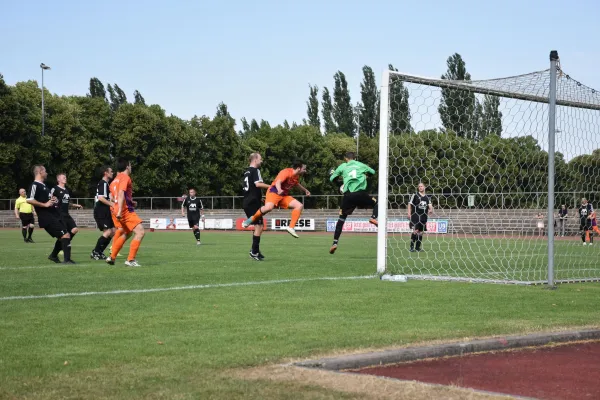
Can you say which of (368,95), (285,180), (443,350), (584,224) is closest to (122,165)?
(285,180)

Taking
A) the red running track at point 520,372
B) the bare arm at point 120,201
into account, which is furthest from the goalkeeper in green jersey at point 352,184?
the red running track at point 520,372

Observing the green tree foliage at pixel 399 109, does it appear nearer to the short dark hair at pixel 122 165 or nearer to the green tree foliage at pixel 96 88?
the short dark hair at pixel 122 165

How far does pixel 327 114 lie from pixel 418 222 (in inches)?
3041

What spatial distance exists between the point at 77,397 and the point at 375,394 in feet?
6.08

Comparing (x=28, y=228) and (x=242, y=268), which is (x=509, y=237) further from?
(x=28, y=228)

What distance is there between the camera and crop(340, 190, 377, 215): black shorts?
17.6 meters

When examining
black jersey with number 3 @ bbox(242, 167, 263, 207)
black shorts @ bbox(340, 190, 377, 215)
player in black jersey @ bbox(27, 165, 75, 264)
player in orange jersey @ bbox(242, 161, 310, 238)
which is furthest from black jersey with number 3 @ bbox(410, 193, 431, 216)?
player in black jersey @ bbox(27, 165, 75, 264)

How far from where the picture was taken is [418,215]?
2252 cm

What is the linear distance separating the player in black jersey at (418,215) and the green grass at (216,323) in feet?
24.6

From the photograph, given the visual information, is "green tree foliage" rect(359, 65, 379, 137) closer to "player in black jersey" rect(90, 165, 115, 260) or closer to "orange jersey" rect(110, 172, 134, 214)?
"player in black jersey" rect(90, 165, 115, 260)

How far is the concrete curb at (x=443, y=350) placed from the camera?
584cm

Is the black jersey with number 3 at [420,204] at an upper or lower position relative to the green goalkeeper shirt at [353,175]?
lower

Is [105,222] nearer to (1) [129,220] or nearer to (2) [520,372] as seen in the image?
(1) [129,220]

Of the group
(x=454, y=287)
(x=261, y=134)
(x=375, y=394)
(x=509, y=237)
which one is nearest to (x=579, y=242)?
(x=509, y=237)
